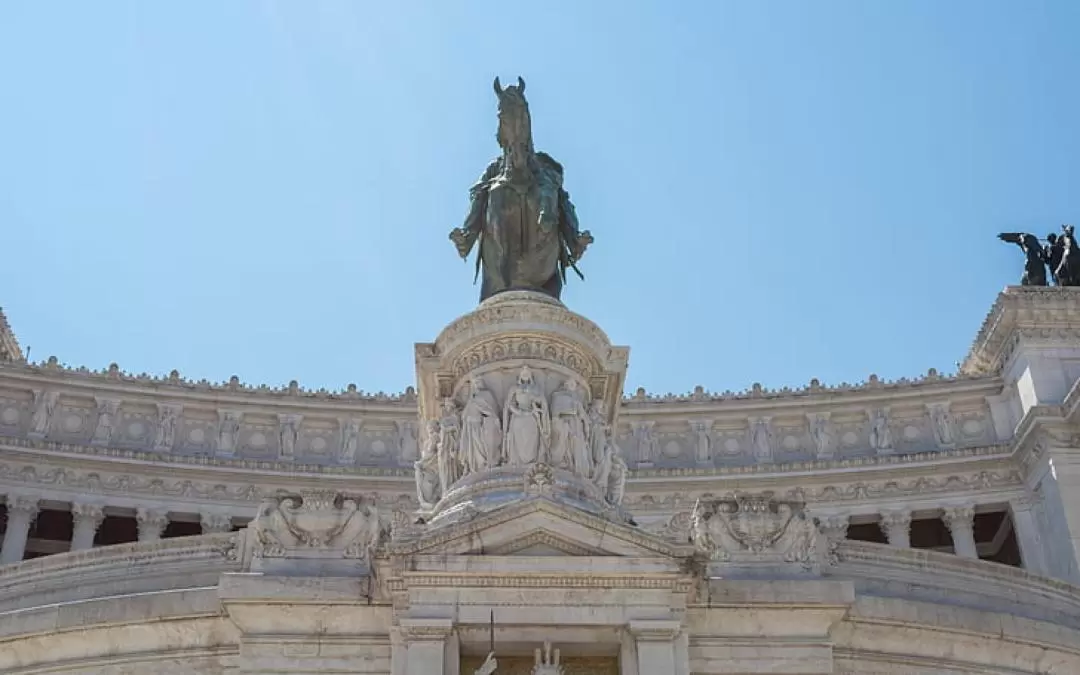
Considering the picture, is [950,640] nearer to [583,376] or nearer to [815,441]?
[583,376]

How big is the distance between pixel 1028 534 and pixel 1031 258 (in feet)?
39.6

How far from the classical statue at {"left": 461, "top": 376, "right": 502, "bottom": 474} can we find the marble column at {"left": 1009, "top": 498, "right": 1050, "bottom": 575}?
30109 mm

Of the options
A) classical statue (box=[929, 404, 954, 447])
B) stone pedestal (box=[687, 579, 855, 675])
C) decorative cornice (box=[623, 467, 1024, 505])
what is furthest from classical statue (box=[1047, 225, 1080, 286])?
stone pedestal (box=[687, 579, 855, 675])

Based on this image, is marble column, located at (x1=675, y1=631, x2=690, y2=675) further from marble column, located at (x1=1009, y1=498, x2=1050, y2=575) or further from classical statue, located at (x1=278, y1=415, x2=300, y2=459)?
classical statue, located at (x1=278, y1=415, x2=300, y2=459)

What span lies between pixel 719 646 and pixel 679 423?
35.9 metres

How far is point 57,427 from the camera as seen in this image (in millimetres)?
49375

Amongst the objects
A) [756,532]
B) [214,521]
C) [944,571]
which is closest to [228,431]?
[214,521]

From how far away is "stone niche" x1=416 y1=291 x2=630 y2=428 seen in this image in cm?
2267

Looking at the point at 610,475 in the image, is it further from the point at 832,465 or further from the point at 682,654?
the point at 832,465

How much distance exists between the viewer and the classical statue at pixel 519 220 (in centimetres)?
2509

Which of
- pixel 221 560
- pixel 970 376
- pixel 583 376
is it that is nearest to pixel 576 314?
pixel 583 376

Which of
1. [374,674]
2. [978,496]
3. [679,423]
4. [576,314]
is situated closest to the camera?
[374,674]

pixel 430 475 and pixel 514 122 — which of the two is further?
pixel 514 122

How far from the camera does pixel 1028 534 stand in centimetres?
4725
